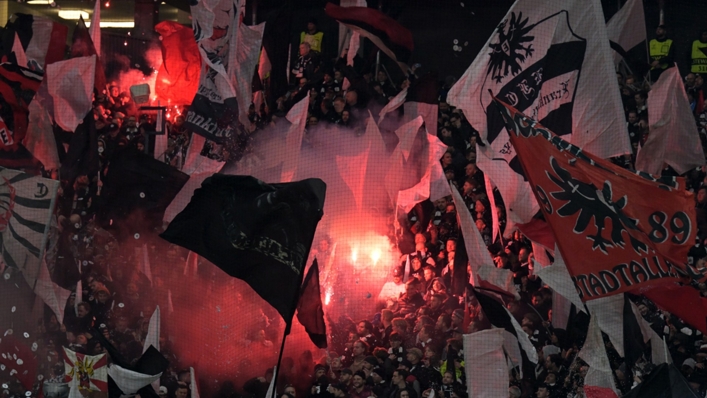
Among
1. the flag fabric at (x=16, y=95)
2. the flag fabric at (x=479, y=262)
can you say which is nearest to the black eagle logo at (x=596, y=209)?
the flag fabric at (x=479, y=262)

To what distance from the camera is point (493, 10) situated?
1127 cm

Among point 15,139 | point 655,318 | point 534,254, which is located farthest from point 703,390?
point 15,139

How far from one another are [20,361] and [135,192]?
162 cm

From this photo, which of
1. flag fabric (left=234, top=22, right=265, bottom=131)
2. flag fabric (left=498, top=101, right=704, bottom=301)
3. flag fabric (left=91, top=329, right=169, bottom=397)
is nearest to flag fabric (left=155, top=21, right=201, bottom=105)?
flag fabric (left=234, top=22, right=265, bottom=131)

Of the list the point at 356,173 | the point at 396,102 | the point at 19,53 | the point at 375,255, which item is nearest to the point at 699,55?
the point at 396,102

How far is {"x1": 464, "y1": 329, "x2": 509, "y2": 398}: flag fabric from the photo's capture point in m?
6.95

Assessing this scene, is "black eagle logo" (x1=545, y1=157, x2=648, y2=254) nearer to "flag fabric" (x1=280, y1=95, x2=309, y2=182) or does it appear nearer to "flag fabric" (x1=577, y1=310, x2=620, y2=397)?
"flag fabric" (x1=577, y1=310, x2=620, y2=397)

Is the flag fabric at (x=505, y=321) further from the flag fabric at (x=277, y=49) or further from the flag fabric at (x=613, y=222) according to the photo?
the flag fabric at (x=277, y=49)

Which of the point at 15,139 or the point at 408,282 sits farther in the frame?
the point at 15,139

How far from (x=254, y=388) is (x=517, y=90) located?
9.29 ft

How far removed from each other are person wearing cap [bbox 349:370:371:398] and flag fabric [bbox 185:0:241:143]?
3058 millimetres

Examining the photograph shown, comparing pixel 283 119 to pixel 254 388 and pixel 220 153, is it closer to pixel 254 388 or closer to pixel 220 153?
pixel 220 153

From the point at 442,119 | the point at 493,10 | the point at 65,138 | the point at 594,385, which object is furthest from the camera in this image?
the point at 493,10

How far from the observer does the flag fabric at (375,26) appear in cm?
Result: 952
